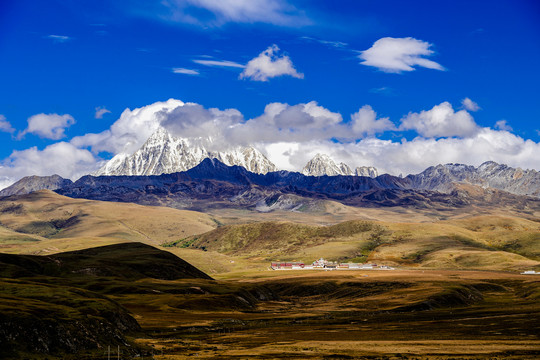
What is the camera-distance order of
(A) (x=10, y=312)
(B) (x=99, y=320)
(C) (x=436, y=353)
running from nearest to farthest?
(A) (x=10, y=312) → (C) (x=436, y=353) → (B) (x=99, y=320)

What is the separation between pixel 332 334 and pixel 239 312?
229ft

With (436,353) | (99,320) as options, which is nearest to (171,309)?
(99,320)

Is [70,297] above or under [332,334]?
above

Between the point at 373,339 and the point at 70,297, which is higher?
the point at 70,297

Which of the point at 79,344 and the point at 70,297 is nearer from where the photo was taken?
the point at 79,344

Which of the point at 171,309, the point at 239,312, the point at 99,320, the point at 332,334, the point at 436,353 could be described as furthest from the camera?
the point at 239,312

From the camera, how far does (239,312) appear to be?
19188 centimetres

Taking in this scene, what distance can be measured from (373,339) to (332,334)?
13.6 m

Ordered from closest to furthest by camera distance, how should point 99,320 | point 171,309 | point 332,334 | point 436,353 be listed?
point 436,353, point 99,320, point 332,334, point 171,309

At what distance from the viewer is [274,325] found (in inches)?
6004

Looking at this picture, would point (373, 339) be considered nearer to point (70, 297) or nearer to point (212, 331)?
point (212, 331)

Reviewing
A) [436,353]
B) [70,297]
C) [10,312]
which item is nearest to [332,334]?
[436,353]

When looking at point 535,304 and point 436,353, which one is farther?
point 535,304

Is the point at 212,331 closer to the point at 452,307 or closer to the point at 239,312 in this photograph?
the point at 239,312
